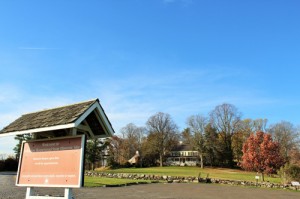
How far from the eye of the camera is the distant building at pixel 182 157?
8207 cm

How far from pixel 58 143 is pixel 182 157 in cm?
8225

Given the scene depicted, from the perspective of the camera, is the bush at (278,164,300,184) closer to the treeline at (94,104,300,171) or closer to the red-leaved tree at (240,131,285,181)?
the red-leaved tree at (240,131,285,181)

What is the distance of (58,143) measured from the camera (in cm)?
779

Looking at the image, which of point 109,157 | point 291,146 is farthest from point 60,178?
point 291,146

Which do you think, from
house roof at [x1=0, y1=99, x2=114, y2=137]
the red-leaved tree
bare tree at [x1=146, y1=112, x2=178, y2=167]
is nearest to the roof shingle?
house roof at [x1=0, y1=99, x2=114, y2=137]

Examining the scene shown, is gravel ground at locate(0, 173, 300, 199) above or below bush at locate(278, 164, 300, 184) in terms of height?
below

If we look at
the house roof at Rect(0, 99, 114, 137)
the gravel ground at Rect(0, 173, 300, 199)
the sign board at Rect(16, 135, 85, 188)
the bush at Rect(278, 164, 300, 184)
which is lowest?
the gravel ground at Rect(0, 173, 300, 199)

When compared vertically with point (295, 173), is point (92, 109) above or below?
above

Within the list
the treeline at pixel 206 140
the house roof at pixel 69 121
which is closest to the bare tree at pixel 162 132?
the treeline at pixel 206 140

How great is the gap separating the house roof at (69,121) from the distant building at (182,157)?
7424 centimetres

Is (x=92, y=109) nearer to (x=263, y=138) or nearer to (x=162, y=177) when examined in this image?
(x=162, y=177)

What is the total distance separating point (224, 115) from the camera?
7150 cm

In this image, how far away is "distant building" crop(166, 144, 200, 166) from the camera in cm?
8207

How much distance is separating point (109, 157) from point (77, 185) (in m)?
60.6
